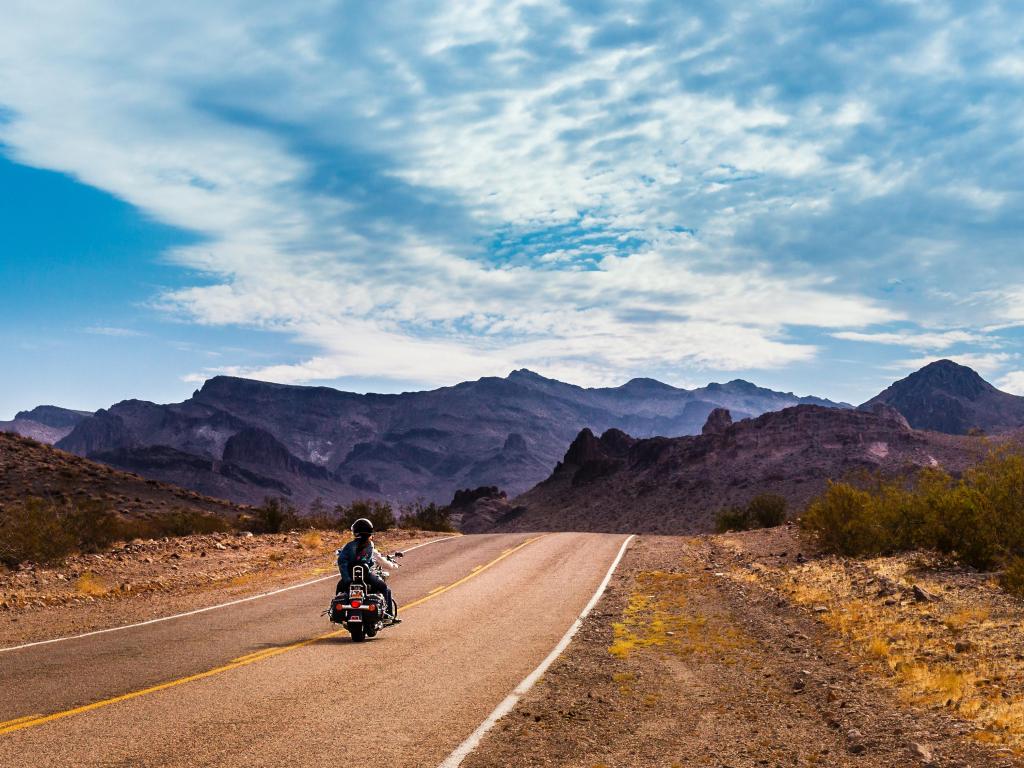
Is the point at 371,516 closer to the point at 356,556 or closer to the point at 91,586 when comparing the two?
the point at 91,586

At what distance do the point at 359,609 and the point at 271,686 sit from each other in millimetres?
3272

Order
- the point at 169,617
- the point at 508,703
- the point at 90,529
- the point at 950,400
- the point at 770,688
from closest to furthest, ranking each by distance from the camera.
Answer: the point at 508,703
the point at 770,688
the point at 169,617
the point at 90,529
the point at 950,400

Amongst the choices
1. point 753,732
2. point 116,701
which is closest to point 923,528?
point 753,732

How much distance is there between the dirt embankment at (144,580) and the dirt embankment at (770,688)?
26.9 ft

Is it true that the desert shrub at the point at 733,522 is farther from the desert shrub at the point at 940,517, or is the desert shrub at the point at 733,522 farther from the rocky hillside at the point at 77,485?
the rocky hillside at the point at 77,485

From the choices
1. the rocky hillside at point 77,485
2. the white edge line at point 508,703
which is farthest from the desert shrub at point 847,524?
the rocky hillside at point 77,485

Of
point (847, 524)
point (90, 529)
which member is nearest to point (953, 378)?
point (847, 524)

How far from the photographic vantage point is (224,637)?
1209 centimetres

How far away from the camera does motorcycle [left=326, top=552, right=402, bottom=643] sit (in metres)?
12.3

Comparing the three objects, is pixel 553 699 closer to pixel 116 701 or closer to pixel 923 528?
pixel 116 701

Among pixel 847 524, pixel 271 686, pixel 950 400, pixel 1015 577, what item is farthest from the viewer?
pixel 950 400

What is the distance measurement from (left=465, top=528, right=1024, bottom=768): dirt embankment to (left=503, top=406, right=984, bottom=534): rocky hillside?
60.9 metres

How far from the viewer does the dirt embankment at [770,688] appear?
283 inches

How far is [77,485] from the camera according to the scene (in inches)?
1875
